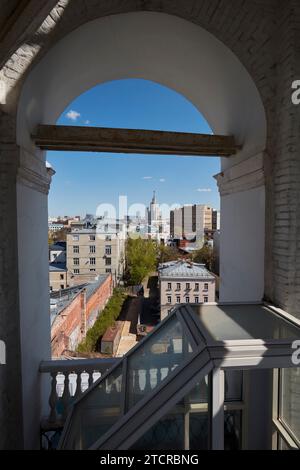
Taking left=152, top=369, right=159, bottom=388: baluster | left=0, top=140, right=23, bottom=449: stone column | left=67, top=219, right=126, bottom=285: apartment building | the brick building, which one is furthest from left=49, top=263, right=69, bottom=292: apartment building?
left=152, top=369, right=159, bottom=388: baluster

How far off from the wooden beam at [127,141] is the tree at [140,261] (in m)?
18.3

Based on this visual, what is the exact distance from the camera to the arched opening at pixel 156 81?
2.75 m

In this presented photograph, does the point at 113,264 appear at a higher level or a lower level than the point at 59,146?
lower

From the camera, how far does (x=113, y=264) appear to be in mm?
25938

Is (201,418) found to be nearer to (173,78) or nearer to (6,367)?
(6,367)

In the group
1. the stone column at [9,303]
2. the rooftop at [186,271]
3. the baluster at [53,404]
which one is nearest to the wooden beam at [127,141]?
the stone column at [9,303]

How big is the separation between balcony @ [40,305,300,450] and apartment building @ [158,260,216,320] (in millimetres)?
3094

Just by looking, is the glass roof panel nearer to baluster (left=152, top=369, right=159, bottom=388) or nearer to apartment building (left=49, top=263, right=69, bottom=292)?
baluster (left=152, top=369, right=159, bottom=388)

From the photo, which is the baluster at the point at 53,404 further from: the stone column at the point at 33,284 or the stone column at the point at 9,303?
the stone column at the point at 9,303

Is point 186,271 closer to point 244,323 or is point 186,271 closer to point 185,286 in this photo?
point 185,286

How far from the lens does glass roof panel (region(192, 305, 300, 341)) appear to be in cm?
193

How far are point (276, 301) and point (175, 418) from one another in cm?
152

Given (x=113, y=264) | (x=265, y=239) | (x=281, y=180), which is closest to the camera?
(x=281, y=180)
